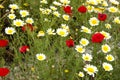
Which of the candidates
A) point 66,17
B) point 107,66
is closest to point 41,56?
point 107,66

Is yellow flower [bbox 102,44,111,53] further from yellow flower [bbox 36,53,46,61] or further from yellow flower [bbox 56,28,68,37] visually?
yellow flower [bbox 36,53,46,61]

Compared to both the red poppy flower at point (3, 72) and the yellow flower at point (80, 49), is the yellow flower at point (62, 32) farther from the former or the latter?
the red poppy flower at point (3, 72)

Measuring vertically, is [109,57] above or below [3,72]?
below

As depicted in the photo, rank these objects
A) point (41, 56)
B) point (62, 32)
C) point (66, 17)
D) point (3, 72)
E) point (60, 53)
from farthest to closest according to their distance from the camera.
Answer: point (66, 17) → point (62, 32) → point (60, 53) → point (41, 56) → point (3, 72)

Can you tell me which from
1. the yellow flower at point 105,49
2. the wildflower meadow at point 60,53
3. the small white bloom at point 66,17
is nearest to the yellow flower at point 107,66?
the wildflower meadow at point 60,53

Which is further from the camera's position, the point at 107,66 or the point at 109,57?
the point at 109,57

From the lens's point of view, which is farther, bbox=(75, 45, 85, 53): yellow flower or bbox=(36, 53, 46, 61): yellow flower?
bbox=(75, 45, 85, 53): yellow flower

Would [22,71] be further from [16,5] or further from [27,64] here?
[16,5]

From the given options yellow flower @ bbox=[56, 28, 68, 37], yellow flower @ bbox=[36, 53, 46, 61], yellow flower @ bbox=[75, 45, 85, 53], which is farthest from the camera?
yellow flower @ bbox=[56, 28, 68, 37]

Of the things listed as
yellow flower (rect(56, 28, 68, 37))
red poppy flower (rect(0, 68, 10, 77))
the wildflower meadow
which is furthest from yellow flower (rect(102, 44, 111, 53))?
red poppy flower (rect(0, 68, 10, 77))

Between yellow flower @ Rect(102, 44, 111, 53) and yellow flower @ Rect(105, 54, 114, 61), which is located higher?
yellow flower @ Rect(102, 44, 111, 53)

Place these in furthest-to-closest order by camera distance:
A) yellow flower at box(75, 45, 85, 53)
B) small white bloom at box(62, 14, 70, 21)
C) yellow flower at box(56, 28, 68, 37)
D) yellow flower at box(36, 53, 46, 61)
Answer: small white bloom at box(62, 14, 70, 21) → yellow flower at box(56, 28, 68, 37) → yellow flower at box(75, 45, 85, 53) → yellow flower at box(36, 53, 46, 61)

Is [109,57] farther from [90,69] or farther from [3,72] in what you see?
[3,72]

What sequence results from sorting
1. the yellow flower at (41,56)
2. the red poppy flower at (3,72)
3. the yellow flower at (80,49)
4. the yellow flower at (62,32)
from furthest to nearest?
the yellow flower at (62,32), the yellow flower at (80,49), the yellow flower at (41,56), the red poppy flower at (3,72)
